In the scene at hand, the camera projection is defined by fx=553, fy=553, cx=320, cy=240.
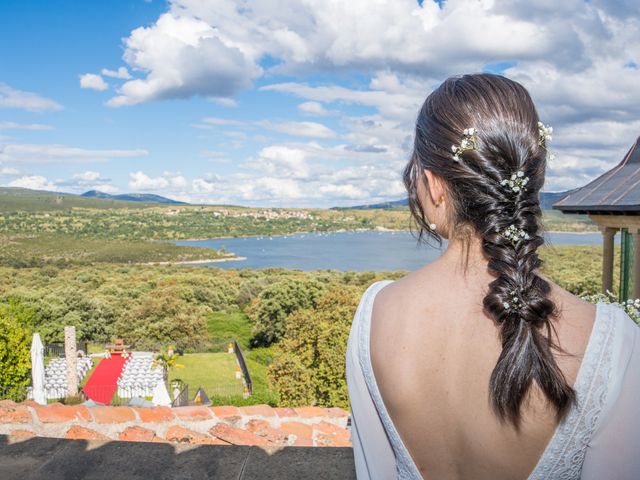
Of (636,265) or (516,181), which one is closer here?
(516,181)

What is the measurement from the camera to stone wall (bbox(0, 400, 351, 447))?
2449 millimetres

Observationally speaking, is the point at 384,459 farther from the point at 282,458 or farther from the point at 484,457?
the point at 282,458

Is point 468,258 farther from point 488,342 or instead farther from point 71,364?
point 71,364

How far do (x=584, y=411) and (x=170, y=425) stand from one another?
220 cm

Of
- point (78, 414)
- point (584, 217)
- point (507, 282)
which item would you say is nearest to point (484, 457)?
point (507, 282)

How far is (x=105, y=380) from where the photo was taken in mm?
14258

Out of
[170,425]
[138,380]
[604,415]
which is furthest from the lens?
[138,380]

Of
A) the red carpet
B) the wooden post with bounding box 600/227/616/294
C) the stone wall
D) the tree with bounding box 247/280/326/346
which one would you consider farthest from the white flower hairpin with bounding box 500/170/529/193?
the tree with bounding box 247/280/326/346

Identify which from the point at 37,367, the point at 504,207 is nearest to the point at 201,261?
the point at 37,367

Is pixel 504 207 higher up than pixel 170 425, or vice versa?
pixel 504 207

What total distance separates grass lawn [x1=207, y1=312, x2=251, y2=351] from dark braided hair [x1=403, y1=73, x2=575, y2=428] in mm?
22227

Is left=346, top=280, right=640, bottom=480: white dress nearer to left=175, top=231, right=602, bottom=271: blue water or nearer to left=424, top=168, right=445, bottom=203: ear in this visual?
left=424, top=168, right=445, bottom=203: ear

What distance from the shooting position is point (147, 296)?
2603 cm

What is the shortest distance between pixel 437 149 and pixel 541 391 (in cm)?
34
